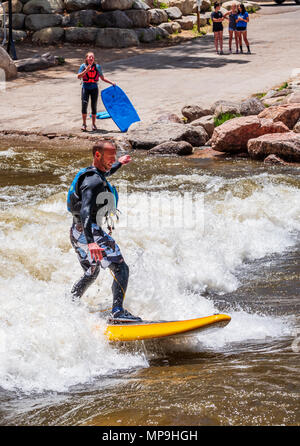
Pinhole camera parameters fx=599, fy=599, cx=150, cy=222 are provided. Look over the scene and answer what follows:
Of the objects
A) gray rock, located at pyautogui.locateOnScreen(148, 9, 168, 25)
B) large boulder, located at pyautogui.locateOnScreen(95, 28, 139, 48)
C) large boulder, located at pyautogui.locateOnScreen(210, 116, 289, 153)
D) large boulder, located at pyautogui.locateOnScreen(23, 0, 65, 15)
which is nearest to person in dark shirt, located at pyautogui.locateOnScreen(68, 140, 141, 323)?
large boulder, located at pyautogui.locateOnScreen(210, 116, 289, 153)

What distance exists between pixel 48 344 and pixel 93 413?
3.27 ft

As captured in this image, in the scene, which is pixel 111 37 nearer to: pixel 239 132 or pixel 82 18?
pixel 82 18

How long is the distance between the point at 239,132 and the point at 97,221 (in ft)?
21.8

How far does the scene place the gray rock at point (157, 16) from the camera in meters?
21.4

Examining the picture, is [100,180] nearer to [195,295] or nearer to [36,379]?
[36,379]

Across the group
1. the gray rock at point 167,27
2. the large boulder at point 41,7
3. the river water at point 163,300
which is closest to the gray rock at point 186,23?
the gray rock at point 167,27

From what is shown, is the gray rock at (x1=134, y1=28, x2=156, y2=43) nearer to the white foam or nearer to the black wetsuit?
the white foam

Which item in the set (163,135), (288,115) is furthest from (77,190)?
(288,115)

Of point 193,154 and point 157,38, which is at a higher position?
point 157,38

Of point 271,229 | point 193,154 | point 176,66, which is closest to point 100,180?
point 271,229

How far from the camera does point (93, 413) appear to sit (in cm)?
344

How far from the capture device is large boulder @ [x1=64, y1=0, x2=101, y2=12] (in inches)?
800

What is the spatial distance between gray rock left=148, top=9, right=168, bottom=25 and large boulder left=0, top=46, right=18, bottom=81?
716 centimetres

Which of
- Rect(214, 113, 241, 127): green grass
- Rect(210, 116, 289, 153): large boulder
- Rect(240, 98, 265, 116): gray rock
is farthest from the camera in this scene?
Rect(240, 98, 265, 116): gray rock
